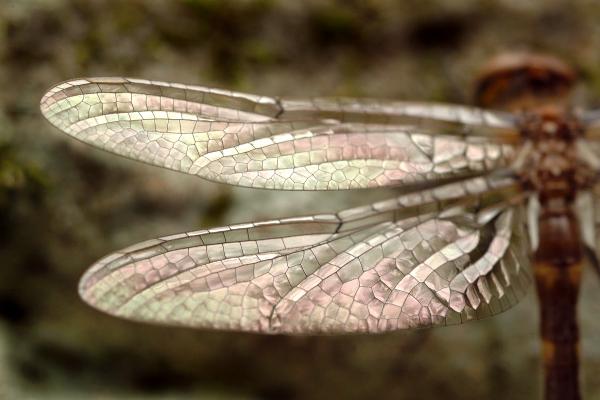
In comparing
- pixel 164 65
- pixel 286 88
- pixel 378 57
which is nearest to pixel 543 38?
pixel 378 57

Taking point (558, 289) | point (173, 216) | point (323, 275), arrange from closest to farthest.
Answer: point (323, 275) → point (558, 289) → point (173, 216)

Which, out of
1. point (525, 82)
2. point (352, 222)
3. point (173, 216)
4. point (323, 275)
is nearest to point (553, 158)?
point (525, 82)

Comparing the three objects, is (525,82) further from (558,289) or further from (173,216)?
(173,216)

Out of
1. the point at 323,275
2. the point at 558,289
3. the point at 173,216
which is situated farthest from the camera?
the point at 173,216

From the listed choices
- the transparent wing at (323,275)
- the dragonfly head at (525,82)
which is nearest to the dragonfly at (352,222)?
the transparent wing at (323,275)

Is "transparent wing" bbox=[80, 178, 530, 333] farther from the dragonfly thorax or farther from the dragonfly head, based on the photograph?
the dragonfly head

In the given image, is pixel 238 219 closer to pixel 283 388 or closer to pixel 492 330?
pixel 283 388

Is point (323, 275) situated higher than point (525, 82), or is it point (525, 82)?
point (525, 82)

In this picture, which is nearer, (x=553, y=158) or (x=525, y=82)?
(x=553, y=158)
